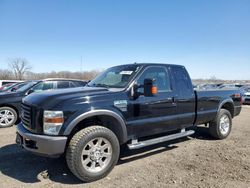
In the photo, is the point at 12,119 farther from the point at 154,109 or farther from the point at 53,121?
the point at 154,109

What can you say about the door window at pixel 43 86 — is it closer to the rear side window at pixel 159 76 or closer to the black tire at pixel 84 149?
the rear side window at pixel 159 76

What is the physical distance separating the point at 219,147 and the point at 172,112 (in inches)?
68.6

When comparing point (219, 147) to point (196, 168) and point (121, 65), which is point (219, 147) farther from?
point (121, 65)

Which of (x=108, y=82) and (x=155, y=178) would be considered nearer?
(x=155, y=178)

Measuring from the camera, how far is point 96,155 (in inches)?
165

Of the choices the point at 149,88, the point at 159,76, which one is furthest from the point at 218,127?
the point at 149,88

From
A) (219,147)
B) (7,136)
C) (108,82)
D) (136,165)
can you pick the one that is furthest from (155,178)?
(7,136)

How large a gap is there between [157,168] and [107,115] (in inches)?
55.8

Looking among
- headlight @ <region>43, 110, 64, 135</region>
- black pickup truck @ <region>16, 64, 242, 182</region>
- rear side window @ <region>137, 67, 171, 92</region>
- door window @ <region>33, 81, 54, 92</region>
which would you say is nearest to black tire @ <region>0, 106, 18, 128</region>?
door window @ <region>33, 81, 54, 92</region>

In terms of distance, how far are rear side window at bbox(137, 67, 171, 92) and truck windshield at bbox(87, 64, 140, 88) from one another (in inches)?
10.1

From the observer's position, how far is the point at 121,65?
573cm

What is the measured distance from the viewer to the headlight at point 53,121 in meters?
3.85

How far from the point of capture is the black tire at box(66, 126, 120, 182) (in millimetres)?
3923

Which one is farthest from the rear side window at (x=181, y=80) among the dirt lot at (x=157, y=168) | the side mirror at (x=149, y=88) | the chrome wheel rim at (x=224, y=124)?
the chrome wheel rim at (x=224, y=124)
